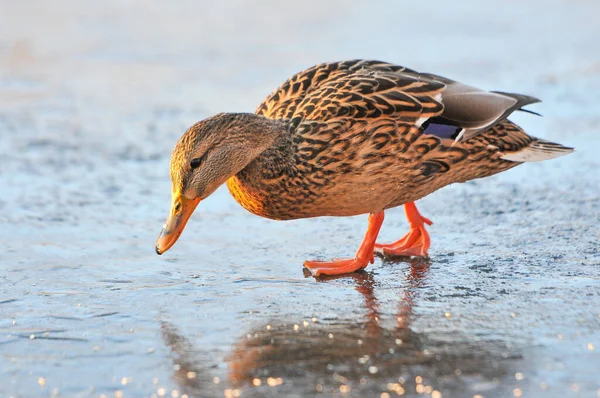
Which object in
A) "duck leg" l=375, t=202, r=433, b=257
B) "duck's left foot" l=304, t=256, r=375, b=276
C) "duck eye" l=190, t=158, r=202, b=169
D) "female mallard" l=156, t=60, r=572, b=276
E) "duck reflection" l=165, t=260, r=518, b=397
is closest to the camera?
"duck reflection" l=165, t=260, r=518, b=397

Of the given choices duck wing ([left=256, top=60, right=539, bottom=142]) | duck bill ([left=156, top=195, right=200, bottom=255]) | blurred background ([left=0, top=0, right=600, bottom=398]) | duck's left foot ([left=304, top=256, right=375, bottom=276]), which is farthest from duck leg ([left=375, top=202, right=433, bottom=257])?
duck bill ([left=156, top=195, right=200, bottom=255])

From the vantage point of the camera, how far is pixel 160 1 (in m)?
11.2

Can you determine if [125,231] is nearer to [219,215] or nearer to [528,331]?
[219,215]

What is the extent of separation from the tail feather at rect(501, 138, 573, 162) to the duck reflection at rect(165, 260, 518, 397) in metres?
1.61

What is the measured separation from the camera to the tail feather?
519cm

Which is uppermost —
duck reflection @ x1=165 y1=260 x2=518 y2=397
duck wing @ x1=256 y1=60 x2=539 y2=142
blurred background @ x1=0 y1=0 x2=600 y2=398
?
duck wing @ x1=256 y1=60 x2=539 y2=142

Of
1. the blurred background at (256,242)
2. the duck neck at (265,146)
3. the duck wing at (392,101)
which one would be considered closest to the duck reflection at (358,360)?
the blurred background at (256,242)

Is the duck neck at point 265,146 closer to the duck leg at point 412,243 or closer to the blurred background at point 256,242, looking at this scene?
the blurred background at point 256,242

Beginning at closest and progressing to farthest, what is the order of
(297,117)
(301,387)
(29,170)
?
1. (301,387)
2. (297,117)
3. (29,170)

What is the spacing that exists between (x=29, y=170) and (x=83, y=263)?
1812 millimetres

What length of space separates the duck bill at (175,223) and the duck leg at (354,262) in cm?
63

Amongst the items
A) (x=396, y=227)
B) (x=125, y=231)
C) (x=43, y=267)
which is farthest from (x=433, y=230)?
(x=43, y=267)

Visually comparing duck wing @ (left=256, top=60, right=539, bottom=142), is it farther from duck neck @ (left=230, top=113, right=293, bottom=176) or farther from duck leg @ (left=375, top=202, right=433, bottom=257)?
duck leg @ (left=375, top=202, right=433, bottom=257)

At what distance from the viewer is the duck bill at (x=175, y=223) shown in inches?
175
